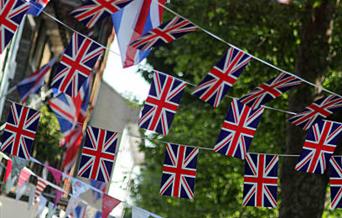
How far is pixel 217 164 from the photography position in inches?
843

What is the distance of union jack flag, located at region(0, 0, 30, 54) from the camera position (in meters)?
8.66

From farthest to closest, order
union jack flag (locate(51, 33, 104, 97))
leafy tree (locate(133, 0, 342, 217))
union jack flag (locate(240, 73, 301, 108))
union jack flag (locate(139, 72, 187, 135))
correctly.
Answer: leafy tree (locate(133, 0, 342, 217))
union jack flag (locate(240, 73, 301, 108))
union jack flag (locate(139, 72, 187, 135))
union jack flag (locate(51, 33, 104, 97))

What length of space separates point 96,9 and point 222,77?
6.43ft

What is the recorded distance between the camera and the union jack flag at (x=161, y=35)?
930cm

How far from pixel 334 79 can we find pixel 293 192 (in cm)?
285

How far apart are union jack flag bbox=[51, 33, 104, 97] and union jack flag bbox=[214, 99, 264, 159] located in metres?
2.01

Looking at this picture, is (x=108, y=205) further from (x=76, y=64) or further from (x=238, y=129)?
(x=76, y=64)

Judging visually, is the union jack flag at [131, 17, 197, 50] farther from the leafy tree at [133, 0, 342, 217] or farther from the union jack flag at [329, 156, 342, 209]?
the leafy tree at [133, 0, 342, 217]

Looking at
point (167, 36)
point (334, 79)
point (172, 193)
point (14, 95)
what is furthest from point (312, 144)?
point (14, 95)

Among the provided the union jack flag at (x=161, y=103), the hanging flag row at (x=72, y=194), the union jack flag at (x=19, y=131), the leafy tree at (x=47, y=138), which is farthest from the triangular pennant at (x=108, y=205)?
the leafy tree at (x=47, y=138)

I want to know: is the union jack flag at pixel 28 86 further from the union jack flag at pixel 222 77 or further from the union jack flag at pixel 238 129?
the union jack flag at pixel 238 129

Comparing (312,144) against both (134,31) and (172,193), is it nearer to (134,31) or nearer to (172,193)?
(172,193)

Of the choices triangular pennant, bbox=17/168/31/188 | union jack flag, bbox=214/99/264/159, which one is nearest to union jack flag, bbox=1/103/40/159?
triangular pennant, bbox=17/168/31/188

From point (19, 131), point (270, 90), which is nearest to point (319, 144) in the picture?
point (270, 90)
